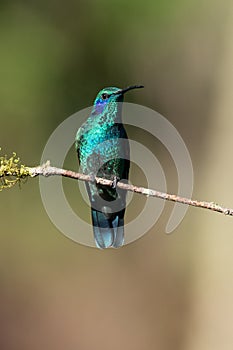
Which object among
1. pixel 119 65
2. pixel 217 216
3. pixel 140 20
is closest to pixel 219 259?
pixel 217 216

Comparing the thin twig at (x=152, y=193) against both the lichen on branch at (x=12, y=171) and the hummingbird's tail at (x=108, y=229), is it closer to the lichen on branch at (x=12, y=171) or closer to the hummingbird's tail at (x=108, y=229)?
the lichen on branch at (x=12, y=171)

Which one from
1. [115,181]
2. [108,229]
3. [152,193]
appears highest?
[115,181]

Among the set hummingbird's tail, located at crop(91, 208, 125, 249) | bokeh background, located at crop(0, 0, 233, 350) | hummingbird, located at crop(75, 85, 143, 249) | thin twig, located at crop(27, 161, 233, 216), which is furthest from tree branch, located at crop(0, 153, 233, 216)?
bokeh background, located at crop(0, 0, 233, 350)

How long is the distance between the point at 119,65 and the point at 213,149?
1.79m

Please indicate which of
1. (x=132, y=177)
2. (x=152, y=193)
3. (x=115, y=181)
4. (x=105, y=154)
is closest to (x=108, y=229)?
(x=115, y=181)

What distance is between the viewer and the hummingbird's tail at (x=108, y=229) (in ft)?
7.61

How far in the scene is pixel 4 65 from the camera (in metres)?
8.12

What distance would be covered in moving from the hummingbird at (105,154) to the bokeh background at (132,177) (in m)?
3.45

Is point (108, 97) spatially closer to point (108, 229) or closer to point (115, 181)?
point (115, 181)

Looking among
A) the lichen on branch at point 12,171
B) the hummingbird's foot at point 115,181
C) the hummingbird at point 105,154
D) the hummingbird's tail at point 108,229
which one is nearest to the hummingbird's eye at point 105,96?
the hummingbird at point 105,154

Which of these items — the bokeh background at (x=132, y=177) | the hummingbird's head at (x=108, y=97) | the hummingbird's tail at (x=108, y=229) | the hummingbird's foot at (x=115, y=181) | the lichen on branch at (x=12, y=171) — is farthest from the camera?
the bokeh background at (x=132, y=177)

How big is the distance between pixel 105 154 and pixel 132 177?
4.55 metres

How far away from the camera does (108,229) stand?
2.53 metres

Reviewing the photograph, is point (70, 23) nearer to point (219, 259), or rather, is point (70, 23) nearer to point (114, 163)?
point (219, 259)
